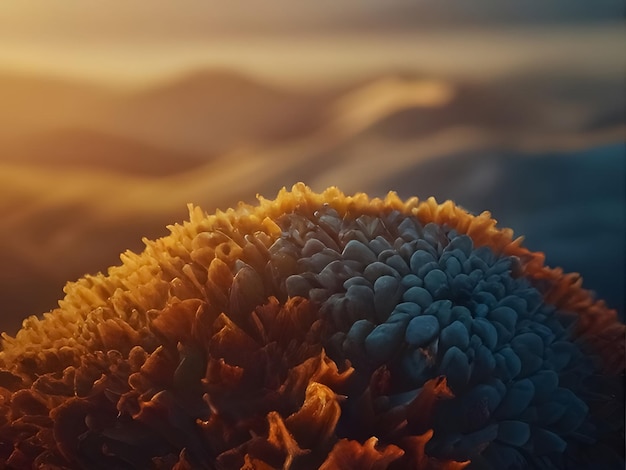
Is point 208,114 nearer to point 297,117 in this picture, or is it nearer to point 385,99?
point 297,117

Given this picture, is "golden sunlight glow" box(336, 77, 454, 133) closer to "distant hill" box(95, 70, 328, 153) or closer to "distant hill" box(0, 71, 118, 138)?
"distant hill" box(95, 70, 328, 153)

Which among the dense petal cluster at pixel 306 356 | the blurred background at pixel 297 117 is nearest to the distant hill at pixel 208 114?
the blurred background at pixel 297 117

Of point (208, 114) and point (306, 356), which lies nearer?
point (306, 356)

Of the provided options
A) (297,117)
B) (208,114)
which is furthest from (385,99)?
(208,114)

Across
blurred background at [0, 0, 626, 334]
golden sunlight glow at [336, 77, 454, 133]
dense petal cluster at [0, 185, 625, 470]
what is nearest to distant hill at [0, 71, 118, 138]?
blurred background at [0, 0, 626, 334]

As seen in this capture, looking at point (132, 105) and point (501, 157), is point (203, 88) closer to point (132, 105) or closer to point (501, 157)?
point (132, 105)

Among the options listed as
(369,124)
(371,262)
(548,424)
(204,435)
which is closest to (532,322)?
(548,424)

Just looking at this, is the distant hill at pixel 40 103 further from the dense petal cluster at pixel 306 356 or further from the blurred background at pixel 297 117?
the dense petal cluster at pixel 306 356
